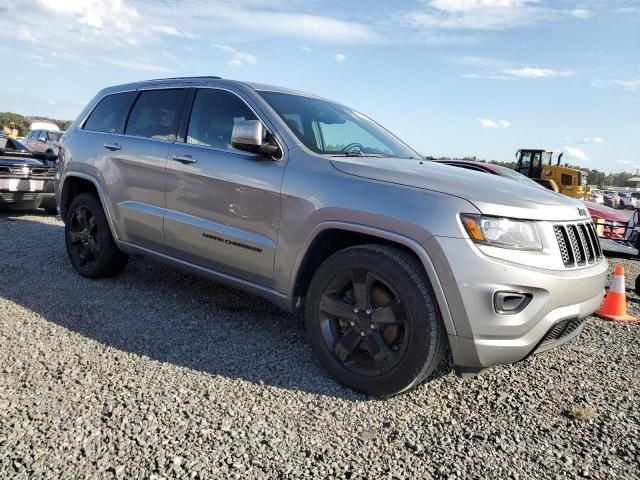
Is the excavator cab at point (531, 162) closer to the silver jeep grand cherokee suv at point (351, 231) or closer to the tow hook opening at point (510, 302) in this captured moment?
the silver jeep grand cherokee suv at point (351, 231)

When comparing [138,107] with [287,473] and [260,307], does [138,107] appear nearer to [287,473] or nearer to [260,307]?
[260,307]

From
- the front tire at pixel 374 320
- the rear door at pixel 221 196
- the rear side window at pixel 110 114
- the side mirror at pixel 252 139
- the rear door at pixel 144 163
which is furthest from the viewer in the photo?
the rear side window at pixel 110 114

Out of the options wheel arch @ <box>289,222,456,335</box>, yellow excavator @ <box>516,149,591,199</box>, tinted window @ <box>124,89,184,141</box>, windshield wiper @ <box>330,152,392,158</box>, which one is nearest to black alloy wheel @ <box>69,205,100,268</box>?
tinted window @ <box>124,89,184,141</box>

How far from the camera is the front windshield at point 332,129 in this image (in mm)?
3611

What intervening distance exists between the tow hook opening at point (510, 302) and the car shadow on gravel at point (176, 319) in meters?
0.95

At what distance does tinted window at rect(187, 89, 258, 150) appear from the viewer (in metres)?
3.82

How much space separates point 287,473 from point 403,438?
2.16 ft

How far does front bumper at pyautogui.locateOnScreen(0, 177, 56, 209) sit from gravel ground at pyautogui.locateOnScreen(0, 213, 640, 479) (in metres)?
4.45

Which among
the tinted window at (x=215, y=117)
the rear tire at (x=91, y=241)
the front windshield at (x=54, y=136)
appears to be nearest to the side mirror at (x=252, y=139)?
the tinted window at (x=215, y=117)

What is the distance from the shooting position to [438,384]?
3.29 meters

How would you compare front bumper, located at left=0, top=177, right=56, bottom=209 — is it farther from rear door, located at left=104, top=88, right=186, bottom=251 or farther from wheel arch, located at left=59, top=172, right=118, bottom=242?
rear door, located at left=104, top=88, right=186, bottom=251

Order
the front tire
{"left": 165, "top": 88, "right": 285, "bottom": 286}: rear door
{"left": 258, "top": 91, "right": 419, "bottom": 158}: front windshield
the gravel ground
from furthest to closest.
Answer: {"left": 258, "top": 91, "right": 419, "bottom": 158}: front windshield → {"left": 165, "top": 88, "right": 285, "bottom": 286}: rear door → the front tire → the gravel ground

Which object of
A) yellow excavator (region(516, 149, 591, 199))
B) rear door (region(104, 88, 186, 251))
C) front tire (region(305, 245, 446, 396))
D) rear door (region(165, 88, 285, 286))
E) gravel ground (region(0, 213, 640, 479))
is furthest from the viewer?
yellow excavator (region(516, 149, 591, 199))

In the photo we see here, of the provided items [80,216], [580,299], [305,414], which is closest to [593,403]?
[580,299]
